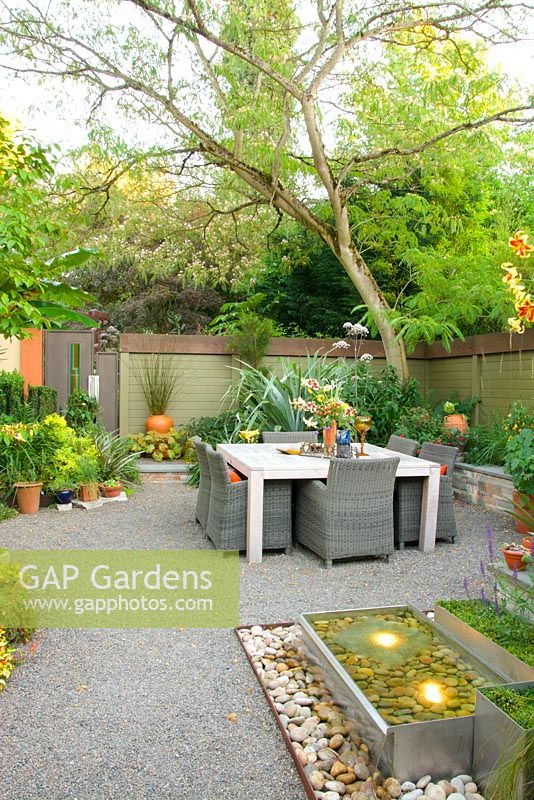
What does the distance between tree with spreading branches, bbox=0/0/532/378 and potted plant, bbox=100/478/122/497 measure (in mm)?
4043

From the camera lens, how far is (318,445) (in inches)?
207

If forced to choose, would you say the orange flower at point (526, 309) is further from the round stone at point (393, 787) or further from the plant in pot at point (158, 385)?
the plant in pot at point (158, 385)

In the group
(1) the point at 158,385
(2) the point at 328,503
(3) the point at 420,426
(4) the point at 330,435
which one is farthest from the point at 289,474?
(1) the point at 158,385

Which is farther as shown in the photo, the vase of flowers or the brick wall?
the brick wall

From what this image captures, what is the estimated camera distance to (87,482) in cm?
622

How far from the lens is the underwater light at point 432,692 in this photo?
2178mm

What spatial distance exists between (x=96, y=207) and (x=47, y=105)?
1.55 m

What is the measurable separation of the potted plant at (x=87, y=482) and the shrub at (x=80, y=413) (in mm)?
880

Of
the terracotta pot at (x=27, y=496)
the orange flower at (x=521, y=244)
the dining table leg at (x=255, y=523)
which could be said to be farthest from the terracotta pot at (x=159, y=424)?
the orange flower at (x=521, y=244)

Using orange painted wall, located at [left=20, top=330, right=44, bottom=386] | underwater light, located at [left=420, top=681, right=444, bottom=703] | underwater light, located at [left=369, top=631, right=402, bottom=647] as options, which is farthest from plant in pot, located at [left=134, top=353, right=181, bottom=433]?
underwater light, located at [left=420, top=681, right=444, bottom=703]

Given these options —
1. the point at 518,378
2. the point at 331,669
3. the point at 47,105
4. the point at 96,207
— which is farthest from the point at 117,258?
the point at 331,669

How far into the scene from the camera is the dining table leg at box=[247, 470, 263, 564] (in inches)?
172

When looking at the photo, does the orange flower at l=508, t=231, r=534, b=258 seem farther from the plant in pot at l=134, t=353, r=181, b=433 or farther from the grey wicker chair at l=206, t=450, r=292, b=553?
the plant in pot at l=134, t=353, r=181, b=433

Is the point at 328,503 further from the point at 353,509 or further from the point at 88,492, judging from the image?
the point at 88,492
